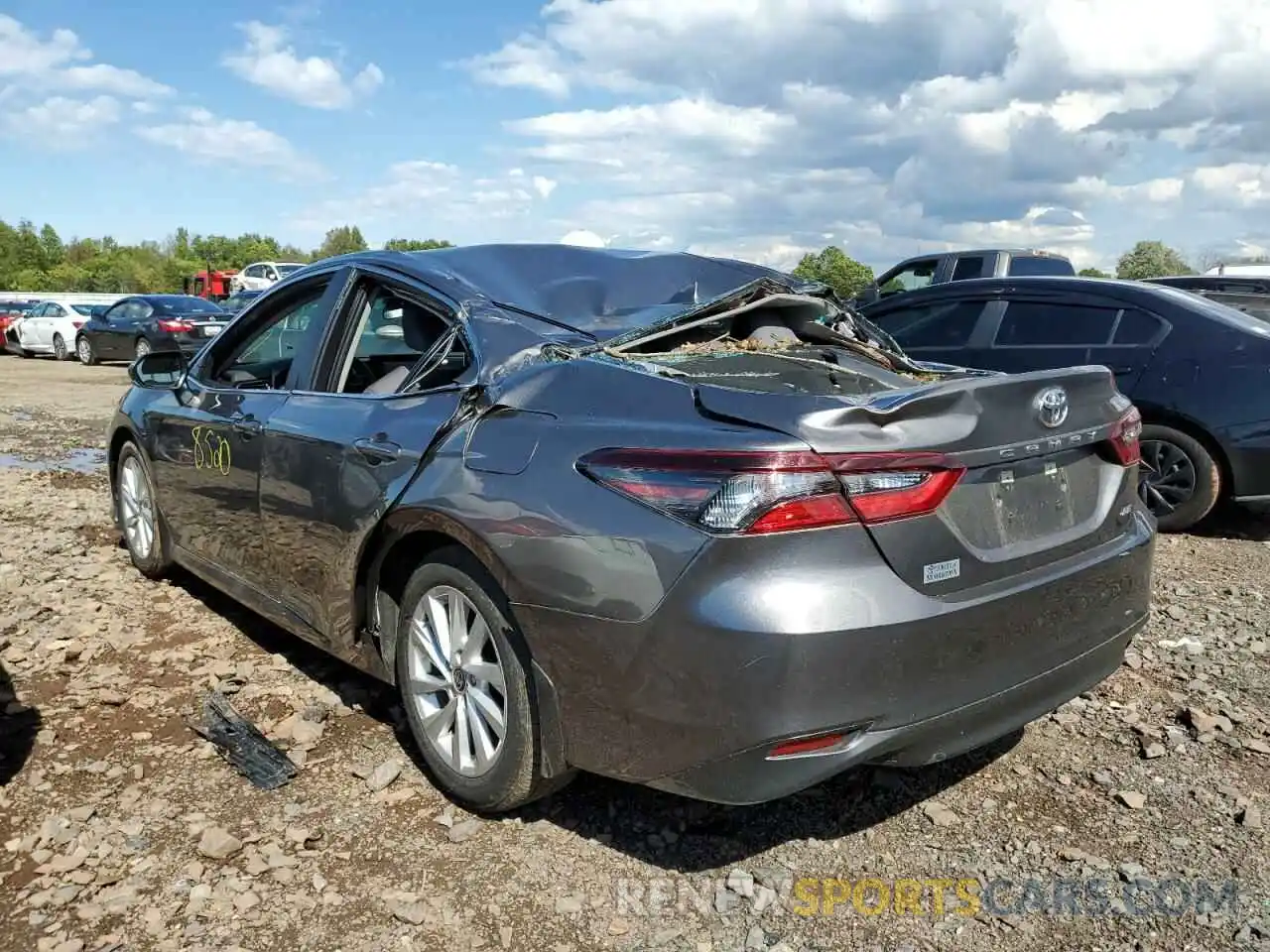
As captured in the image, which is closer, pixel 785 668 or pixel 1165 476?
pixel 785 668

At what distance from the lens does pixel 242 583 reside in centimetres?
419

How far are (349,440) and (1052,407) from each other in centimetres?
211

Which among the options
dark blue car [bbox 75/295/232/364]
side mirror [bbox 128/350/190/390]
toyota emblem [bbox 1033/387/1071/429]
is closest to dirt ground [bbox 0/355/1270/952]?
toyota emblem [bbox 1033/387/1071/429]

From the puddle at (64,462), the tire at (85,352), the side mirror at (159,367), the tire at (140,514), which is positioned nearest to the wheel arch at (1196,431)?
the side mirror at (159,367)

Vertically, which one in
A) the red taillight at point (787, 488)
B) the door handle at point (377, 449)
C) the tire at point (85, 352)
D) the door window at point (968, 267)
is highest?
the door window at point (968, 267)

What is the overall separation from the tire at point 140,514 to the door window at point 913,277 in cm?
1023

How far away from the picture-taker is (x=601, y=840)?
296 centimetres

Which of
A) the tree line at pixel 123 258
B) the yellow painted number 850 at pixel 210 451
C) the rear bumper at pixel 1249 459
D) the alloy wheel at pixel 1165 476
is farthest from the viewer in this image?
the tree line at pixel 123 258

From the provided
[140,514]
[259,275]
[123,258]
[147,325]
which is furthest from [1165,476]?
[123,258]

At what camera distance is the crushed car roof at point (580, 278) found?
3.34 m

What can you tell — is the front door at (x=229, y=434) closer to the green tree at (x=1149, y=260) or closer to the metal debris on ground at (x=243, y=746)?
the metal debris on ground at (x=243, y=746)

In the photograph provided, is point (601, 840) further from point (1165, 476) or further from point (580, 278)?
point (1165, 476)

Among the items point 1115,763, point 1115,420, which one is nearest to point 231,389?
point 1115,420

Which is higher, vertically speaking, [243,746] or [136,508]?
[136,508]
